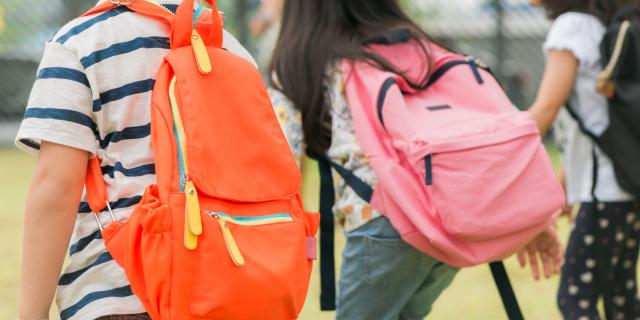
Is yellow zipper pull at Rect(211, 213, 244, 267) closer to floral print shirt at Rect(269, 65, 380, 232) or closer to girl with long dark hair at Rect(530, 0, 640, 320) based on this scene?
floral print shirt at Rect(269, 65, 380, 232)

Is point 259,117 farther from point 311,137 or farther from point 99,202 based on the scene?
point 311,137

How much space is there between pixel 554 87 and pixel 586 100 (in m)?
0.20

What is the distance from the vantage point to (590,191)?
11.9ft

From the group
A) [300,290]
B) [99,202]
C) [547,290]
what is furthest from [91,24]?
[547,290]

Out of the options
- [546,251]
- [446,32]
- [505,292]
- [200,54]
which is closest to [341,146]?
[505,292]

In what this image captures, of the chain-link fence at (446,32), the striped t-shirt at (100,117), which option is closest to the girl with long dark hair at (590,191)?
the striped t-shirt at (100,117)

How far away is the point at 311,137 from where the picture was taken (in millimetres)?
2844

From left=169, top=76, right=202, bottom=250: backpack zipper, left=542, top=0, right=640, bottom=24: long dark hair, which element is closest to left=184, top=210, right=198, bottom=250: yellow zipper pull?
left=169, top=76, right=202, bottom=250: backpack zipper

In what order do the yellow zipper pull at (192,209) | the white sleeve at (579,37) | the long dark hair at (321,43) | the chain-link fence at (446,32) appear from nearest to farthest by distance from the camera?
the yellow zipper pull at (192,209) < the long dark hair at (321,43) < the white sleeve at (579,37) < the chain-link fence at (446,32)

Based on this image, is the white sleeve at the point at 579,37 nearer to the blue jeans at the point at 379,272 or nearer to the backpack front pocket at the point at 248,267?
the blue jeans at the point at 379,272

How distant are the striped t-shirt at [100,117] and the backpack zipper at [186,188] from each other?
0.28ft

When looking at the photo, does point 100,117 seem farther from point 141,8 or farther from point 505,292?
point 505,292

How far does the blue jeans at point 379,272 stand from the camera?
270 centimetres

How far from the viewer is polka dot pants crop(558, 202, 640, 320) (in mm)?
3621
